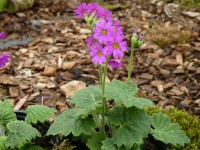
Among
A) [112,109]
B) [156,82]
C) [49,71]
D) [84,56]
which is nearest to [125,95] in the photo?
[112,109]

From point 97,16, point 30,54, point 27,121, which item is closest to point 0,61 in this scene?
point 27,121

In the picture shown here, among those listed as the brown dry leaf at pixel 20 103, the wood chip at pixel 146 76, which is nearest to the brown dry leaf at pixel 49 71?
the brown dry leaf at pixel 20 103

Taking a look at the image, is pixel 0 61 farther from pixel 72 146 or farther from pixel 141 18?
pixel 141 18

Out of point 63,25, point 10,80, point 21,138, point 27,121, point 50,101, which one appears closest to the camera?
point 21,138

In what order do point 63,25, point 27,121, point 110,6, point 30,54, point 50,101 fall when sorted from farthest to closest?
point 110,6, point 63,25, point 30,54, point 50,101, point 27,121

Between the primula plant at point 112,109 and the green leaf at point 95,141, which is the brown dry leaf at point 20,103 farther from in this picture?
the green leaf at point 95,141

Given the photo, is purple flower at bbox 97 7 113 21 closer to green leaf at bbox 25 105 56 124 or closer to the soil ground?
green leaf at bbox 25 105 56 124
